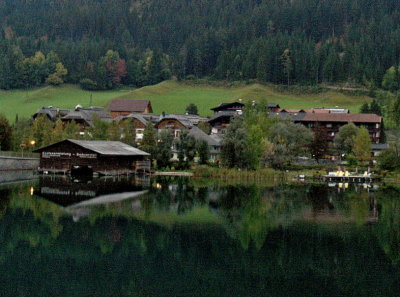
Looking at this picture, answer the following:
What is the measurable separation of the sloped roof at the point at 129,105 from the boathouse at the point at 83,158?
5270cm

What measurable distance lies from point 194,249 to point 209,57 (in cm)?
14551

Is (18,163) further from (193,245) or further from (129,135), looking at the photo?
(193,245)

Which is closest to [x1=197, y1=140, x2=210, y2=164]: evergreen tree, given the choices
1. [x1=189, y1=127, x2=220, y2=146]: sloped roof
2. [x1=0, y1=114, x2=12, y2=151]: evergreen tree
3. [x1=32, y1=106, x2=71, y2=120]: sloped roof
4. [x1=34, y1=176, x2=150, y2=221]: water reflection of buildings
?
[x1=189, y1=127, x2=220, y2=146]: sloped roof

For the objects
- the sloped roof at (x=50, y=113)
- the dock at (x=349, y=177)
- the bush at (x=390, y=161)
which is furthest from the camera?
the sloped roof at (x=50, y=113)

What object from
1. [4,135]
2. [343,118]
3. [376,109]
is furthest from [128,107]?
[4,135]

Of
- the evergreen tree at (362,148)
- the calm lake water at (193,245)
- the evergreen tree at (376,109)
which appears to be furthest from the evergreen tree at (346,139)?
the calm lake water at (193,245)

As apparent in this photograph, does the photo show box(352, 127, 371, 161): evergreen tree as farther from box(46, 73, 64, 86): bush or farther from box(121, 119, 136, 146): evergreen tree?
box(46, 73, 64, 86): bush

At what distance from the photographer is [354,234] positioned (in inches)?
1297

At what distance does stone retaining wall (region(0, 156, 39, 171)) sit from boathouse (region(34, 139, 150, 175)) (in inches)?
77.1

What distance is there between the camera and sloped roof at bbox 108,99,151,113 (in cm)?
12486

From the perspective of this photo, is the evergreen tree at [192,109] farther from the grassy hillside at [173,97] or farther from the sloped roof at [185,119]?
the sloped roof at [185,119]

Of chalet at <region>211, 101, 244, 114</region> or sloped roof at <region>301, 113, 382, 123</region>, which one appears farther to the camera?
chalet at <region>211, 101, 244, 114</region>

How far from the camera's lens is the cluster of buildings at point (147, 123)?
224 ft

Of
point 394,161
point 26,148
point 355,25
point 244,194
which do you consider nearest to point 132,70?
point 355,25
